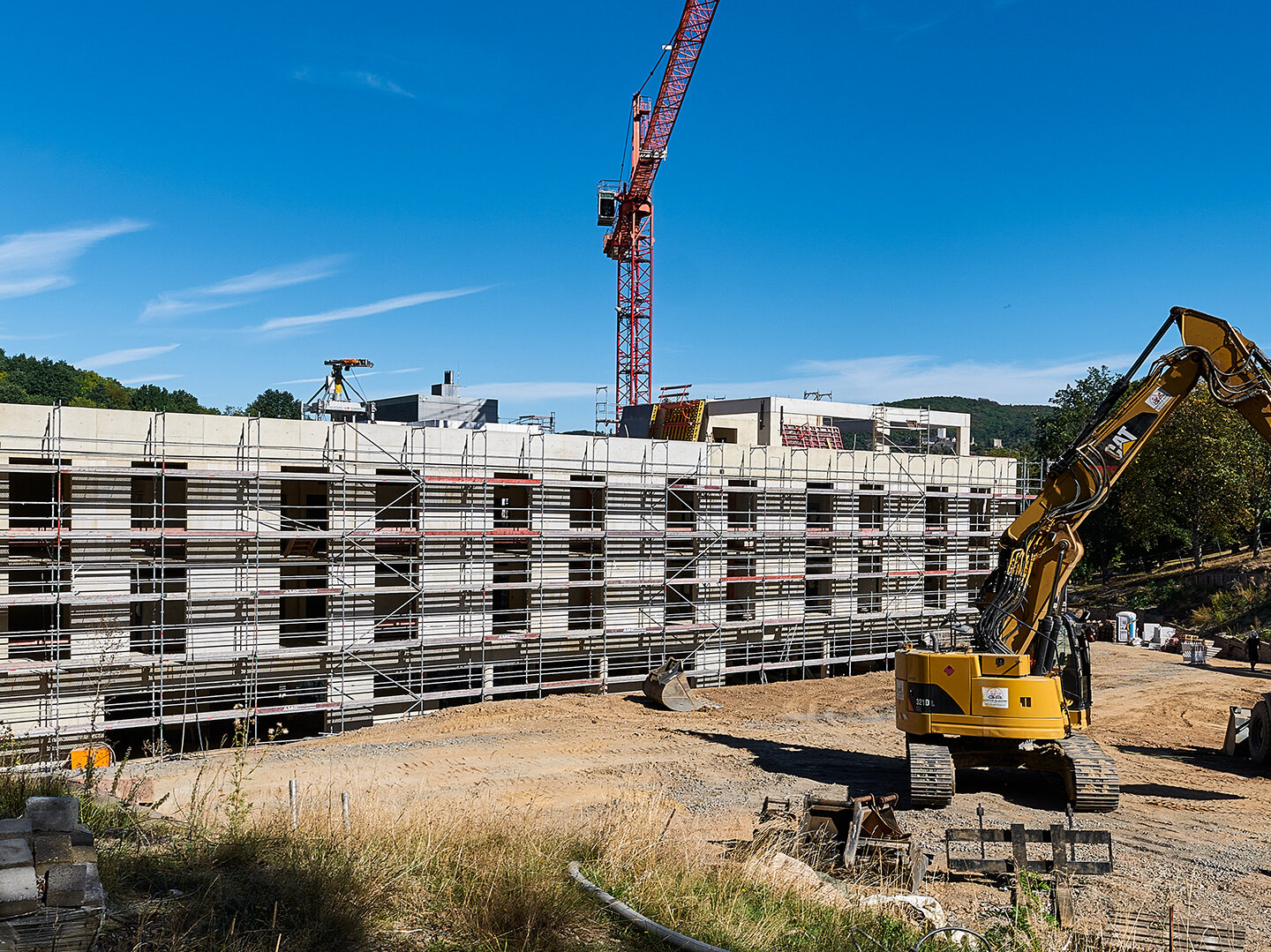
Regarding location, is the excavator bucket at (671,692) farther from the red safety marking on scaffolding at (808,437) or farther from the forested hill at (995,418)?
the forested hill at (995,418)

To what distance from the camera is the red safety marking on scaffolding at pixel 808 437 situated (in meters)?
33.6

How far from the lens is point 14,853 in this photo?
6.02 meters

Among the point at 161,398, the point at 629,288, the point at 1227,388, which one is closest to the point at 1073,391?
the point at 629,288

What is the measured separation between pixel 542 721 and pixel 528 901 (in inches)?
606

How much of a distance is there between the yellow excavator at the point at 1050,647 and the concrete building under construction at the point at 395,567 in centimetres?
1156

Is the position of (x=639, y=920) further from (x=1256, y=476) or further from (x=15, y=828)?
(x=1256, y=476)

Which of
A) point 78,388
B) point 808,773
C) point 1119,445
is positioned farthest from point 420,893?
point 78,388

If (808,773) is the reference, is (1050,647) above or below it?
above

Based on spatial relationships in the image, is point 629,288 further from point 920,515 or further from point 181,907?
point 181,907

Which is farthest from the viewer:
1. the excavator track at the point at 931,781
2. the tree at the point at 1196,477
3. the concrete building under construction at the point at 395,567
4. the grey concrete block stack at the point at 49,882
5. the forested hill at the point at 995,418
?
the forested hill at the point at 995,418

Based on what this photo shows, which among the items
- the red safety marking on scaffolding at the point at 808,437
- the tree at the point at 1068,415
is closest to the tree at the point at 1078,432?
the tree at the point at 1068,415

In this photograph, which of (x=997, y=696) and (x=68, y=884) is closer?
(x=68, y=884)

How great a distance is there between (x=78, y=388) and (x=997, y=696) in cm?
10358

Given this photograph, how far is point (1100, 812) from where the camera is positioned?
48.3ft
